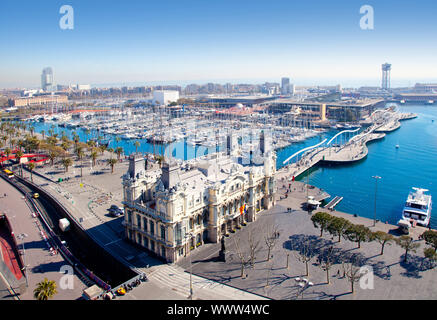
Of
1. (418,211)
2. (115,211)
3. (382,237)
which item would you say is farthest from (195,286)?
(418,211)

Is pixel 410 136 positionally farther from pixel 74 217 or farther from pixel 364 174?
pixel 74 217

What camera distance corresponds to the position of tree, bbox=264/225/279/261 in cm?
4267

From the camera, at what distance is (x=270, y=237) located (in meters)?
46.3

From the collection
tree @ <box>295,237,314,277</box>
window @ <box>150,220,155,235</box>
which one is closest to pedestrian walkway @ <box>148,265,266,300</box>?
window @ <box>150,220,155,235</box>

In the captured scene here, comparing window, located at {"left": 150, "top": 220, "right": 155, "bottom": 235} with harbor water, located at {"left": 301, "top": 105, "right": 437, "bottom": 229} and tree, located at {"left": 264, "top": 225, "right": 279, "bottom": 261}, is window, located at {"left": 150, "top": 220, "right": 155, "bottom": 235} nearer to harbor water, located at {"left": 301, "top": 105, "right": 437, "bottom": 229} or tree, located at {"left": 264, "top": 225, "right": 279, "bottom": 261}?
tree, located at {"left": 264, "top": 225, "right": 279, "bottom": 261}

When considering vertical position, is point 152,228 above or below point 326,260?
above

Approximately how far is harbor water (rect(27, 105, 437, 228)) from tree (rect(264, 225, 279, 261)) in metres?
20.4

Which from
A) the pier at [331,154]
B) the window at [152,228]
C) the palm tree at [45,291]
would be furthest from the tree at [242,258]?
the pier at [331,154]

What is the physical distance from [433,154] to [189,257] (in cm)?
9604

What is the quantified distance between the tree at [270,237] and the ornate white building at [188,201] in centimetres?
388

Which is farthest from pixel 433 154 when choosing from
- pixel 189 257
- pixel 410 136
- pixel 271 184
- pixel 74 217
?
pixel 74 217

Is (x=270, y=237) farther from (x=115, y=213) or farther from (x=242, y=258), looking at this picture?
(x=115, y=213)

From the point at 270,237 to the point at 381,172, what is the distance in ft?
Result: 180

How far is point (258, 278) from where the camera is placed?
123 feet
